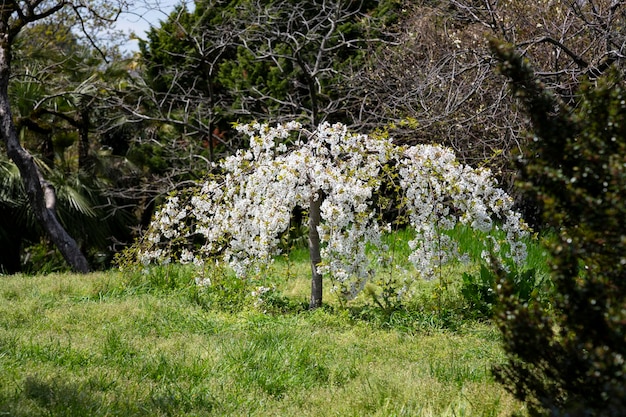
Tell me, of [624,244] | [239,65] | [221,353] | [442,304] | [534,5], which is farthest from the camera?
[239,65]

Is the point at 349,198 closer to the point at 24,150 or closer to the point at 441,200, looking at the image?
the point at 441,200

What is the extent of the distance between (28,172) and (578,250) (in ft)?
27.3

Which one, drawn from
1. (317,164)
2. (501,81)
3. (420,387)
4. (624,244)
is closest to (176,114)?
(501,81)

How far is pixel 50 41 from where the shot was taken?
1345 centimetres

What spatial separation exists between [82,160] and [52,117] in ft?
5.49

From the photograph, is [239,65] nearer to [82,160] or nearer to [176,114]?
[176,114]

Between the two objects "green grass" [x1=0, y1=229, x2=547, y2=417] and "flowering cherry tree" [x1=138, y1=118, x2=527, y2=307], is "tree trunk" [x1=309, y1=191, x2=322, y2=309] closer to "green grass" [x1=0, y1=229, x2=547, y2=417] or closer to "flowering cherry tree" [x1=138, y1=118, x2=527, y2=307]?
"green grass" [x1=0, y1=229, x2=547, y2=417]

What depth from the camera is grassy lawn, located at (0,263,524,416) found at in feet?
12.3

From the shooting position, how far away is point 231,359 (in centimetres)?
457

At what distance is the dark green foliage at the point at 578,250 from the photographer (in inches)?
94.0

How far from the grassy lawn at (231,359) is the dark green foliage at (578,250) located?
1106mm

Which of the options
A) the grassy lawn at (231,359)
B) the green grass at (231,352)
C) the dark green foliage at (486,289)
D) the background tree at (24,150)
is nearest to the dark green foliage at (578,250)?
the green grass at (231,352)

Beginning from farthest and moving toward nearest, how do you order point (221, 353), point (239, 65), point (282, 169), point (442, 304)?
point (239, 65)
point (442, 304)
point (282, 169)
point (221, 353)

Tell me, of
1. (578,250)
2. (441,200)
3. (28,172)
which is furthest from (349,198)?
(28,172)
